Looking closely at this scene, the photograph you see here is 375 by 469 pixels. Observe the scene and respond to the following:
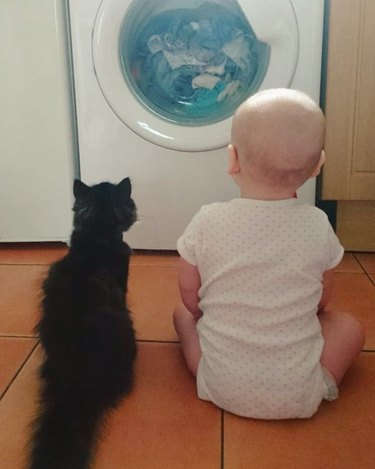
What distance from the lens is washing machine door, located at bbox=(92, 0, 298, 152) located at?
1.38m

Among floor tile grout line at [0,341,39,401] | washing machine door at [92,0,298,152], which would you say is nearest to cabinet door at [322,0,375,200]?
washing machine door at [92,0,298,152]

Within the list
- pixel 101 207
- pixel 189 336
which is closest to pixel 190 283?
pixel 189 336

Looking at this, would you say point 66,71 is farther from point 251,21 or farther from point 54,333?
point 54,333

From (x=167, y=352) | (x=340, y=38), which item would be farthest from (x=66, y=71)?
(x=167, y=352)

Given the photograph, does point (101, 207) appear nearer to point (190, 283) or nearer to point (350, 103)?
point (190, 283)

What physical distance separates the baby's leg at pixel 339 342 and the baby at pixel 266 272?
0.04m

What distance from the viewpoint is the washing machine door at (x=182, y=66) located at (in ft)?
4.53

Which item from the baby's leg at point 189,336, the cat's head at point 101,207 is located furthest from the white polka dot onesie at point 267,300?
the cat's head at point 101,207

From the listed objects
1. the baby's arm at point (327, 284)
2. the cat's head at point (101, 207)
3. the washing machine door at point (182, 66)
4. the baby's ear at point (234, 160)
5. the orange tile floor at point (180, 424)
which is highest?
the washing machine door at point (182, 66)

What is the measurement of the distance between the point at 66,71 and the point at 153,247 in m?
0.57

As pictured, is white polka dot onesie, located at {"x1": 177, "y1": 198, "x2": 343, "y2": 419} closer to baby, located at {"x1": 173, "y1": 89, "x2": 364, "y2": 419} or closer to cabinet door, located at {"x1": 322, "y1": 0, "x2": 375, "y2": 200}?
baby, located at {"x1": 173, "y1": 89, "x2": 364, "y2": 419}

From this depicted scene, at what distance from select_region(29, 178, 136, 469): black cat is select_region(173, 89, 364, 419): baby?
163 mm

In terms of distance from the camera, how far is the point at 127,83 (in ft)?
4.66

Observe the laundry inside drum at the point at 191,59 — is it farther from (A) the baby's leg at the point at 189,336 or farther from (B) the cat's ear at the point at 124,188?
(A) the baby's leg at the point at 189,336
